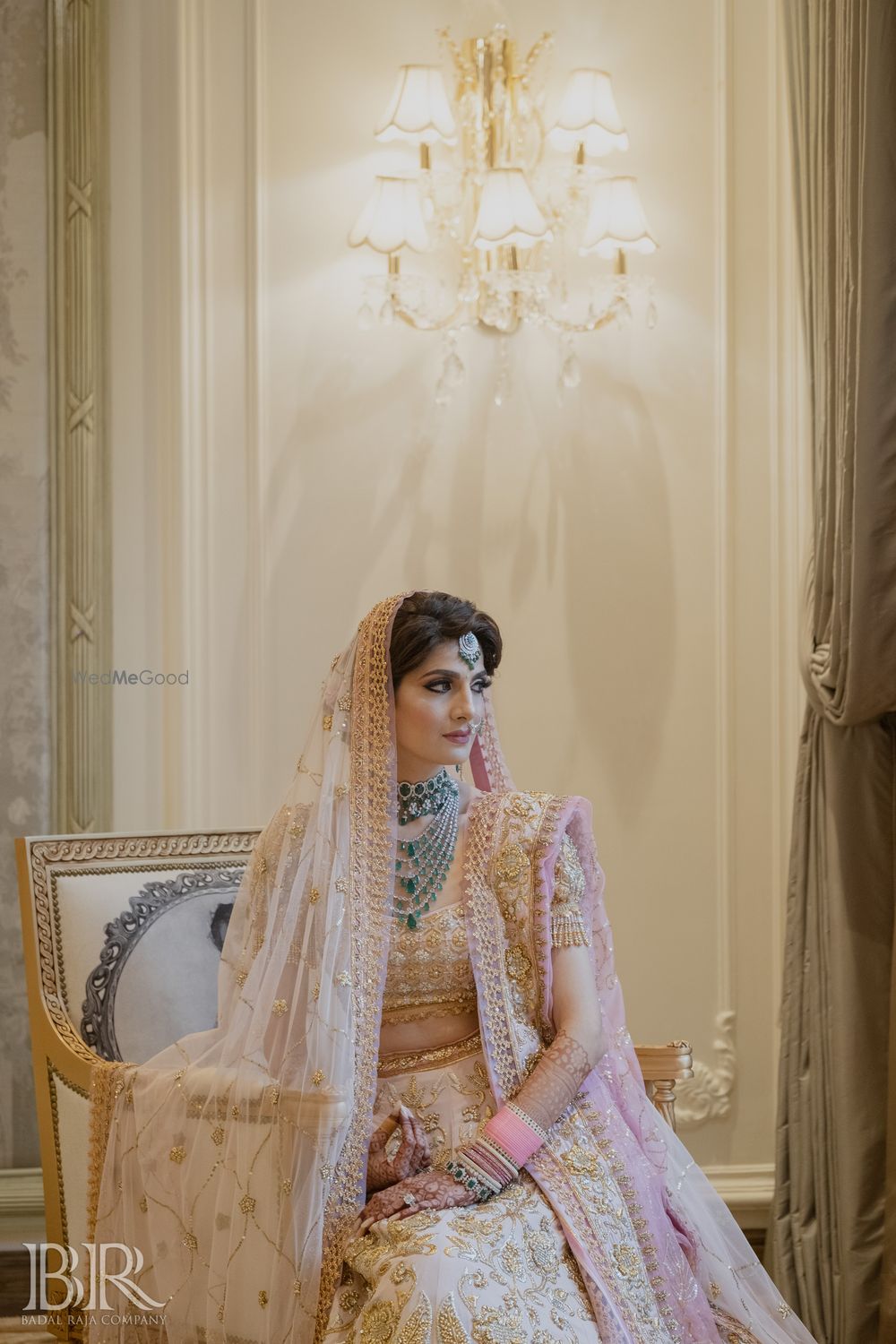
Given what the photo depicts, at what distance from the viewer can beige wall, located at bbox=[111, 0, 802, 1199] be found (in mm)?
3125

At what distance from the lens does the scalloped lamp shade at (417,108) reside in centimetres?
298

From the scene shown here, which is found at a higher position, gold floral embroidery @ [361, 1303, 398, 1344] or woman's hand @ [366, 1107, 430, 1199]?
woman's hand @ [366, 1107, 430, 1199]

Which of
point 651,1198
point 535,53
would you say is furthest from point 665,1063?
point 535,53

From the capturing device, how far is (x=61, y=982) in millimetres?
2498

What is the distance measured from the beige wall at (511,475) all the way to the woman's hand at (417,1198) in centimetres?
137

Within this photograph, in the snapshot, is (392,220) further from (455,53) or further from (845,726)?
(845,726)

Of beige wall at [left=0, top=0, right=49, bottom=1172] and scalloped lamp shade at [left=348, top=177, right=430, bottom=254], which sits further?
beige wall at [left=0, top=0, right=49, bottom=1172]

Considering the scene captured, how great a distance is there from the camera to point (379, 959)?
205 cm

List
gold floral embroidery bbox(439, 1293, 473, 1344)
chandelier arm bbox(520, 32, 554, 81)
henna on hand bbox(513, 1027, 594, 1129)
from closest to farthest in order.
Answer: gold floral embroidery bbox(439, 1293, 473, 1344), henna on hand bbox(513, 1027, 594, 1129), chandelier arm bbox(520, 32, 554, 81)

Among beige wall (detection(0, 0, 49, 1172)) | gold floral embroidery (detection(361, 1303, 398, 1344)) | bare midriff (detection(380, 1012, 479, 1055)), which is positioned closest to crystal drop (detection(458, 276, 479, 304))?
beige wall (detection(0, 0, 49, 1172))

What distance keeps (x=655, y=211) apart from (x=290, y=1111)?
7.39ft

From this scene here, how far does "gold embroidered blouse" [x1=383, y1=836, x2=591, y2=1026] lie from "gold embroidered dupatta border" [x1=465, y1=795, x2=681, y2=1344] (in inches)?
1.2

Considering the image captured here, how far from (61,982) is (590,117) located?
2.13 m

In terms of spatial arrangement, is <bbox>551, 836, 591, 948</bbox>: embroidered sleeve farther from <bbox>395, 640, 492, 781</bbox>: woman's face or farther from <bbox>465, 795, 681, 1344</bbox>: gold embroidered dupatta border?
<bbox>395, 640, 492, 781</bbox>: woman's face
